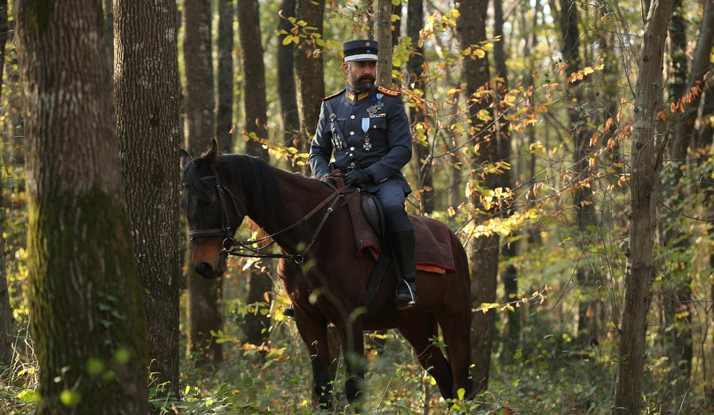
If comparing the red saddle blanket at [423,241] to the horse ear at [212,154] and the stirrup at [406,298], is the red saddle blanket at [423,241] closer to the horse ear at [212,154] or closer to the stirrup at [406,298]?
the stirrup at [406,298]

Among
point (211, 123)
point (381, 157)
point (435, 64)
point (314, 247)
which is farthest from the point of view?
point (211, 123)

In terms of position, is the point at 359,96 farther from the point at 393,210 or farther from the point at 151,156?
the point at 151,156

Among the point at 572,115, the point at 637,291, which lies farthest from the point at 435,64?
the point at 572,115

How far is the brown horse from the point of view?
616 cm

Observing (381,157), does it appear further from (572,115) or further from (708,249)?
(572,115)

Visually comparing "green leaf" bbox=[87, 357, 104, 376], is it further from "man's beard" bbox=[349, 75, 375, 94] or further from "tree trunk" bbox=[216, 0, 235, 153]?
"tree trunk" bbox=[216, 0, 235, 153]

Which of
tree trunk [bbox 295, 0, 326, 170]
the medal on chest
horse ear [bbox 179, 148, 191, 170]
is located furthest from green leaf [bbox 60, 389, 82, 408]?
tree trunk [bbox 295, 0, 326, 170]

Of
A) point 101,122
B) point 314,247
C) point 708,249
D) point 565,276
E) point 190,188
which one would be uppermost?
point 101,122

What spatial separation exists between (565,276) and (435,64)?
12.8 m

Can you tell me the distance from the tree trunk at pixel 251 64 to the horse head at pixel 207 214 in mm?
8351

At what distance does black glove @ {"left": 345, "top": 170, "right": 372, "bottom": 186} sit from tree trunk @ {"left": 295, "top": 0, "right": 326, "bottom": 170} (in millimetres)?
3284

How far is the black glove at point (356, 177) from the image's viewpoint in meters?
7.11

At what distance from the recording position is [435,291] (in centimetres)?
787

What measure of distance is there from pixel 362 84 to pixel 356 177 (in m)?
0.96
